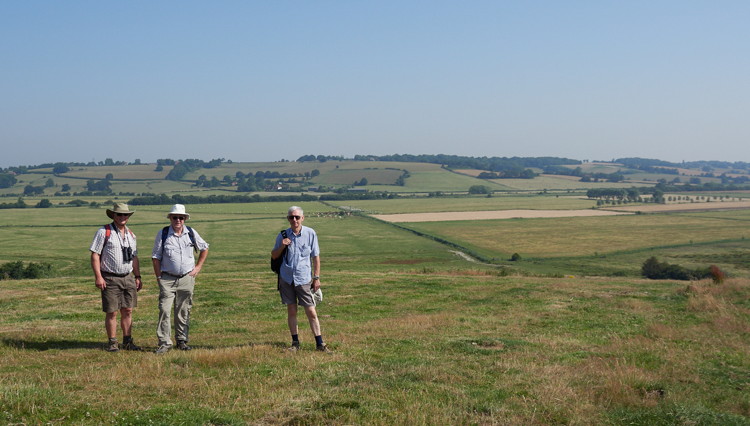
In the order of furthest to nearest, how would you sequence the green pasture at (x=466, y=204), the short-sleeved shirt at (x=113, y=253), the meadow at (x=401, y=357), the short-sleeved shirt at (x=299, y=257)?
the green pasture at (x=466, y=204) → the short-sleeved shirt at (x=113, y=253) → the short-sleeved shirt at (x=299, y=257) → the meadow at (x=401, y=357)

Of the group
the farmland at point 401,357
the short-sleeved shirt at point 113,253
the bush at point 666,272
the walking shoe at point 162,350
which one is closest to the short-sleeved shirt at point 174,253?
the short-sleeved shirt at point 113,253

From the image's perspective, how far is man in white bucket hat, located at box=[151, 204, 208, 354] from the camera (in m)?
12.2

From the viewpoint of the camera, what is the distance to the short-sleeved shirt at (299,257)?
12.0 m

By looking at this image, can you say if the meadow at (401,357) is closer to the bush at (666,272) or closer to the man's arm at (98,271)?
the man's arm at (98,271)

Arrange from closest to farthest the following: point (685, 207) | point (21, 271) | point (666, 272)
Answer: point (21, 271), point (666, 272), point (685, 207)

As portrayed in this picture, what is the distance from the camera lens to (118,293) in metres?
12.2

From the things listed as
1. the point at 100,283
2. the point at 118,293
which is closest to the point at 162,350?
the point at 118,293

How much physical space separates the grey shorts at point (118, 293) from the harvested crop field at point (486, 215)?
11256cm

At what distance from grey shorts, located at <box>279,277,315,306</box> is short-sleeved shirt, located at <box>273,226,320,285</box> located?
0.10m

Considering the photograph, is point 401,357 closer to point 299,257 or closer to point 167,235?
point 299,257

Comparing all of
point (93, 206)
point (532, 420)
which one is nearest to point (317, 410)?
point (532, 420)

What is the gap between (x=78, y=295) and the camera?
24797 mm

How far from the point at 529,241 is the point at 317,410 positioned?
301 ft

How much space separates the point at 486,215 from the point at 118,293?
417 ft
